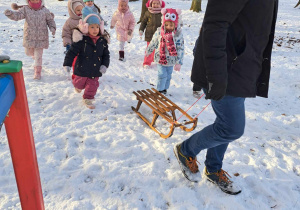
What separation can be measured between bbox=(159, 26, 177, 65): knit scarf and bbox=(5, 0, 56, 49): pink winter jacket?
7.29ft

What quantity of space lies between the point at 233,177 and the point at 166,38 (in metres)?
2.90

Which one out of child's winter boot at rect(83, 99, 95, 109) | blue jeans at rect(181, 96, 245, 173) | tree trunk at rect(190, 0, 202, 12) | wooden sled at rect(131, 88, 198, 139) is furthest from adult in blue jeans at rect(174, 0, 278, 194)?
tree trunk at rect(190, 0, 202, 12)

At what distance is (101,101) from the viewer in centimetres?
484

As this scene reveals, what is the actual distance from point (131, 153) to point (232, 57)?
74.6 inches

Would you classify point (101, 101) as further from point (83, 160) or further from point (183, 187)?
point (183, 187)

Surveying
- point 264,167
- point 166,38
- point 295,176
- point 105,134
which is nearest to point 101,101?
point 105,134

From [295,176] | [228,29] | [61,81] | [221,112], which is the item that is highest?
[228,29]

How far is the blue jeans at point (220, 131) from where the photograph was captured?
7.51 feet

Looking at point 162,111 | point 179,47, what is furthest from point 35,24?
point 162,111

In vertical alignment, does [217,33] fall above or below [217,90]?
above

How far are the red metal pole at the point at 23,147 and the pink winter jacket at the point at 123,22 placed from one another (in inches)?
235

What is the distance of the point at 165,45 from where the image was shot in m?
5.00

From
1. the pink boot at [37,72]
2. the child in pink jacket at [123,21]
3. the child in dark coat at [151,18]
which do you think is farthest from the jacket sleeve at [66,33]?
the child in dark coat at [151,18]

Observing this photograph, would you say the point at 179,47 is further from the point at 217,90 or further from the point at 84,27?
the point at 217,90
